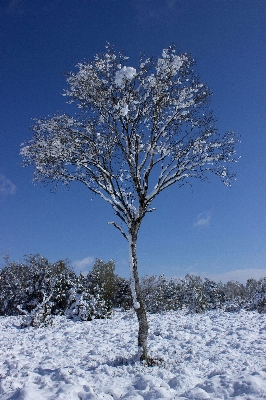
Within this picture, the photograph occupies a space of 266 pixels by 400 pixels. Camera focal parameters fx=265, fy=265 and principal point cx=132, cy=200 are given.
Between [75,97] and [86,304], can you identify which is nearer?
[75,97]

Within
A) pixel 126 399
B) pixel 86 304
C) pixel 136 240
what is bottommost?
pixel 126 399

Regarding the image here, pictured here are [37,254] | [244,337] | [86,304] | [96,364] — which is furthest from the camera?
[37,254]

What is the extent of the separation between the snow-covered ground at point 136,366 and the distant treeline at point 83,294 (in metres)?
5.69

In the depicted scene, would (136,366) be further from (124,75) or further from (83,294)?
(83,294)

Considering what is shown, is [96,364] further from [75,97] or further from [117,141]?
[75,97]

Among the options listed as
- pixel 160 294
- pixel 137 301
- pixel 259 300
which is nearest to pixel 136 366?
pixel 137 301

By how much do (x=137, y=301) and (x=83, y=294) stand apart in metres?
11.6

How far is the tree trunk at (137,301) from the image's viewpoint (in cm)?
685

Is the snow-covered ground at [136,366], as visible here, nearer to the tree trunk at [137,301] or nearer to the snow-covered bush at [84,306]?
the tree trunk at [137,301]

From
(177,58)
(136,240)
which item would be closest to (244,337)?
(136,240)

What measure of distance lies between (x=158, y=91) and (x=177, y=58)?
1143mm

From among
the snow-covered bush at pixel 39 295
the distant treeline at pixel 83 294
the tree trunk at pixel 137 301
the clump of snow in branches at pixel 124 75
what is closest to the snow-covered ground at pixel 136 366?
the tree trunk at pixel 137 301

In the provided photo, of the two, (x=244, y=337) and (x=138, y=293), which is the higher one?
(x=138, y=293)

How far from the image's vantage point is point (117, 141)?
829cm
